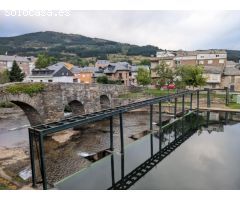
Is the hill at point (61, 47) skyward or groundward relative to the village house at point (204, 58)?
skyward

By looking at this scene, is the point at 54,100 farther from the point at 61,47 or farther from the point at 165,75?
the point at 61,47

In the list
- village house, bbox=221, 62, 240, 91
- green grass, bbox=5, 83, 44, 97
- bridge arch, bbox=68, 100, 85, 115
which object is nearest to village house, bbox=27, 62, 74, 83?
bridge arch, bbox=68, 100, 85, 115

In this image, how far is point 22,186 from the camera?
7461 millimetres

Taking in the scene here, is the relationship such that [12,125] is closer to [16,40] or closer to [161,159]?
[161,159]

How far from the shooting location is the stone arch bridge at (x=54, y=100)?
13797 mm

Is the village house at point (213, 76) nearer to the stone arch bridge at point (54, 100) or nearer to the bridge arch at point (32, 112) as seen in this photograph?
the stone arch bridge at point (54, 100)

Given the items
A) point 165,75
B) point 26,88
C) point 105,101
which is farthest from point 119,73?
point 26,88

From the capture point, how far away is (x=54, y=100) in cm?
1545

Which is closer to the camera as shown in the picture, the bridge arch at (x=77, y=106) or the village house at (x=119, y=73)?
the bridge arch at (x=77, y=106)

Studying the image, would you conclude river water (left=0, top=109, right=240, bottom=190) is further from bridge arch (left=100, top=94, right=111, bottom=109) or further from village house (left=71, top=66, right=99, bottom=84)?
village house (left=71, top=66, right=99, bottom=84)

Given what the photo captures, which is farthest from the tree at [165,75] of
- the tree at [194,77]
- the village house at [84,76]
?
the village house at [84,76]

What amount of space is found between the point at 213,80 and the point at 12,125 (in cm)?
3086

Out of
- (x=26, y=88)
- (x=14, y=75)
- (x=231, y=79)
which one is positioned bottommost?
(x=231, y=79)

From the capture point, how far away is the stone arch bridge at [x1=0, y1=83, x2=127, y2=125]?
13797mm
